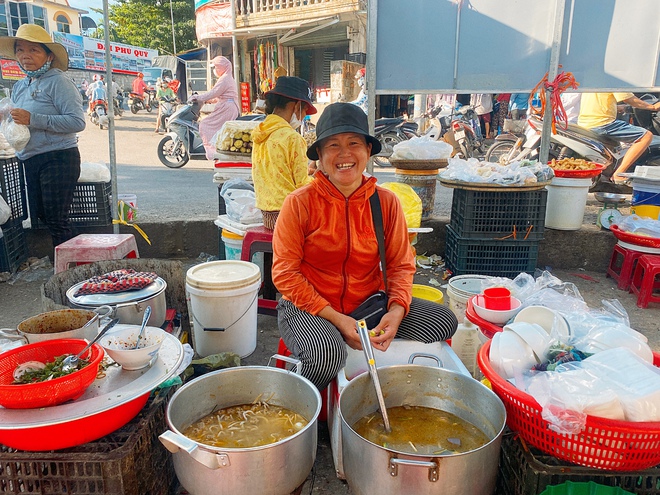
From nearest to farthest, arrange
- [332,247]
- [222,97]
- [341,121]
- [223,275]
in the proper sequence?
[341,121], [332,247], [223,275], [222,97]

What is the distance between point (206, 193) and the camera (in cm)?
745

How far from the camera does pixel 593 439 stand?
4.98 feet

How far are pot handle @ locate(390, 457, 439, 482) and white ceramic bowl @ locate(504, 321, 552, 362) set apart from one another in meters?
0.65

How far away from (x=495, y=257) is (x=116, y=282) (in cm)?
318

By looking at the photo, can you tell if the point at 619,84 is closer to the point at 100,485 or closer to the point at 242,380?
the point at 242,380

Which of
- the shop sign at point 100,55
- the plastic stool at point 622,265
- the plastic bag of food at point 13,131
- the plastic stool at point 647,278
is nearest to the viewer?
the plastic stool at point 647,278

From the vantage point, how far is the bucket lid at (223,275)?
2818mm

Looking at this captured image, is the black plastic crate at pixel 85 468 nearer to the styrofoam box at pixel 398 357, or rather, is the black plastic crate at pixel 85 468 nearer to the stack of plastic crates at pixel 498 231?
the styrofoam box at pixel 398 357

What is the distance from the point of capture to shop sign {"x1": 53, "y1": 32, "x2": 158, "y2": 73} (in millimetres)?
28734

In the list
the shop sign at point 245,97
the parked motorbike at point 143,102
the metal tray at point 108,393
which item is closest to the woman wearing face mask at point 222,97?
the metal tray at point 108,393

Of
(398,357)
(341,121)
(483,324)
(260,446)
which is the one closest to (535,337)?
(483,324)

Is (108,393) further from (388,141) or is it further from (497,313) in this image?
(388,141)

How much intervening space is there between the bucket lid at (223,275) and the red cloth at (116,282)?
0.25 m

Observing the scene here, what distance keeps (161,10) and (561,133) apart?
103ft
